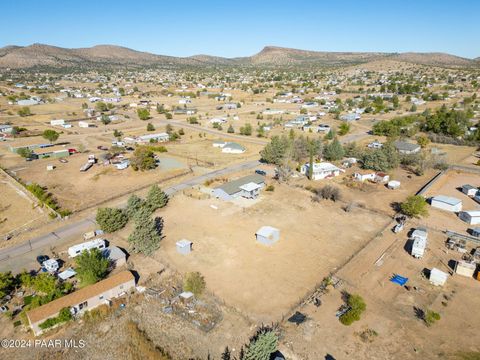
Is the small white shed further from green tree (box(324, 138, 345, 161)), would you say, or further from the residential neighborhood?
green tree (box(324, 138, 345, 161))

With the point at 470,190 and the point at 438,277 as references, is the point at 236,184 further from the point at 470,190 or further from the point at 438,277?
the point at 470,190

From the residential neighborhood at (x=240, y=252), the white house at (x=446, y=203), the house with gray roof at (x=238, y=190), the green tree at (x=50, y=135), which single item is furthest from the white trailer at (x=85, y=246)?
the green tree at (x=50, y=135)

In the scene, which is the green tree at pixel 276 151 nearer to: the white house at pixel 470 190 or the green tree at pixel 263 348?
the white house at pixel 470 190

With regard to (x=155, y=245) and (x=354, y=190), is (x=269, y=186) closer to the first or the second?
(x=354, y=190)

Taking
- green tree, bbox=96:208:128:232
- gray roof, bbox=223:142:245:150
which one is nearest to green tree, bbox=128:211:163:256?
green tree, bbox=96:208:128:232

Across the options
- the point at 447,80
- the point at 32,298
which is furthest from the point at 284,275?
the point at 447,80
